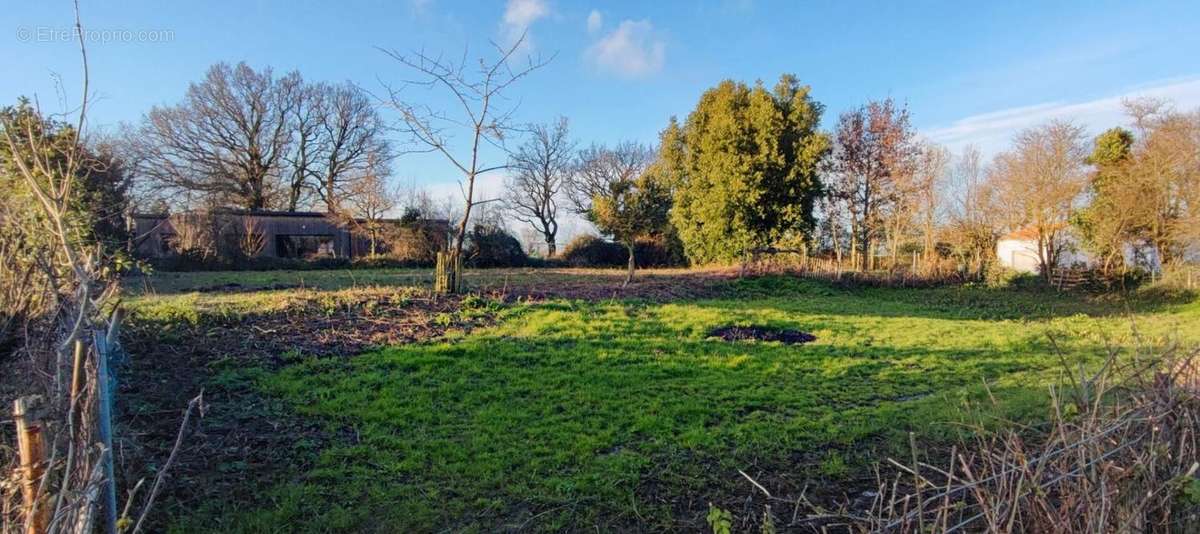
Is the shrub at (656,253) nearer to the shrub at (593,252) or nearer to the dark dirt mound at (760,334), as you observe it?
the shrub at (593,252)

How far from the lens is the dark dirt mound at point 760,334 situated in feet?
26.5

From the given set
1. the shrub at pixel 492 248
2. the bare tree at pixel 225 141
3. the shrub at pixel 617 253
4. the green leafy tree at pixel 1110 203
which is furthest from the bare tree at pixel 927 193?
the bare tree at pixel 225 141

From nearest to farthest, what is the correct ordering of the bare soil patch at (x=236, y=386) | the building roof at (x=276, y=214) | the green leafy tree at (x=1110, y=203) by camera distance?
the bare soil patch at (x=236, y=386)
the green leafy tree at (x=1110, y=203)
the building roof at (x=276, y=214)

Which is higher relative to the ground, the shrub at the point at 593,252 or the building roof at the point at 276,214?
the building roof at the point at 276,214

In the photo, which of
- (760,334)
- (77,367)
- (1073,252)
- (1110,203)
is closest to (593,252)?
(760,334)

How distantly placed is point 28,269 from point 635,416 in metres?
4.90

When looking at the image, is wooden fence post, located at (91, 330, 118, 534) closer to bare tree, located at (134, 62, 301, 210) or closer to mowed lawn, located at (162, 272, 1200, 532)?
mowed lawn, located at (162, 272, 1200, 532)

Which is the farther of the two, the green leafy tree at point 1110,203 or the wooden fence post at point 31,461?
the green leafy tree at point 1110,203

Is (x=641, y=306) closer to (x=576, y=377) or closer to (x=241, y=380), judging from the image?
(x=576, y=377)

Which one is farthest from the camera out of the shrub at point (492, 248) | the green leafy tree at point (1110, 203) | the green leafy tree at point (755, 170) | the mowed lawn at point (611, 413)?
the shrub at point (492, 248)

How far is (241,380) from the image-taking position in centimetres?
532

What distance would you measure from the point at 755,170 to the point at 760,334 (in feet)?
38.5

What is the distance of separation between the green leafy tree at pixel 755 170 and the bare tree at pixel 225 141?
67.3ft

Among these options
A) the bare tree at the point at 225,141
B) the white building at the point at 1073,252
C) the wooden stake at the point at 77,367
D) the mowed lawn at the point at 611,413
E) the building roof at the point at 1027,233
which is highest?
the bare tree at the point at 225,141
